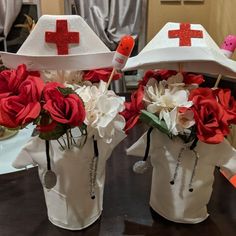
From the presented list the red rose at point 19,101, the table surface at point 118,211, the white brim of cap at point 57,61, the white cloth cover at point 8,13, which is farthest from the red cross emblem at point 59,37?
the white cloth cover at point 8,13

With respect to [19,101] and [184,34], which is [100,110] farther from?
[184,34]

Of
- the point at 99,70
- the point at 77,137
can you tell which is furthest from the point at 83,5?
the point at 77,137

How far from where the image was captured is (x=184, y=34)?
2.14ft

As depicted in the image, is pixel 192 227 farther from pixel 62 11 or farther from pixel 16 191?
pixel 62 11

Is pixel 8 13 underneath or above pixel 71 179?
above

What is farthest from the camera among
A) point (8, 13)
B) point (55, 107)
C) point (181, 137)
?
point (8, 13)

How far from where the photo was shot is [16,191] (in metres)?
0.80

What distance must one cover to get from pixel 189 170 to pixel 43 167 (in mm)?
318

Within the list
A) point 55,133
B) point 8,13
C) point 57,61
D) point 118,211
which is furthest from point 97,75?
point 8,13

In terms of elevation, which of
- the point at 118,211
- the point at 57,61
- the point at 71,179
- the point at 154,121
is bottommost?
the point at 118,211

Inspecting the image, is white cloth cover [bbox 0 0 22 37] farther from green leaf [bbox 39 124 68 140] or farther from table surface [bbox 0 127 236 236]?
green leaf [bbox 39 124 68 140]

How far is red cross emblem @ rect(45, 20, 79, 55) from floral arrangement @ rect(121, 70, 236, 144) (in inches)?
7.5

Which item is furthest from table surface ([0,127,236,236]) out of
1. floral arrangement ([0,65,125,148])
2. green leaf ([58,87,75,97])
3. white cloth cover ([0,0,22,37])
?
white cloth cover ([0,0,22,37])

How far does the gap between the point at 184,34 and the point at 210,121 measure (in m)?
0.20
